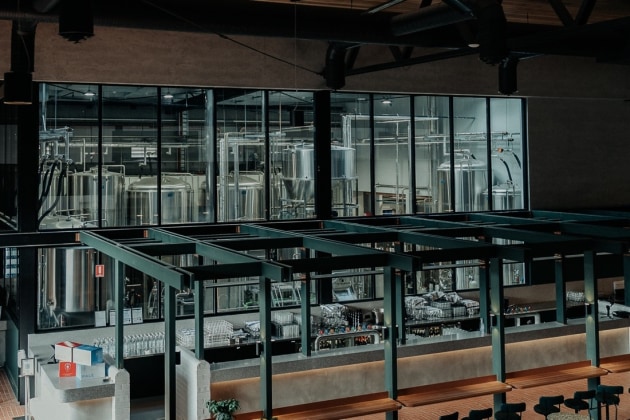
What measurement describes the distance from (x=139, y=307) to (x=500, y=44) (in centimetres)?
744

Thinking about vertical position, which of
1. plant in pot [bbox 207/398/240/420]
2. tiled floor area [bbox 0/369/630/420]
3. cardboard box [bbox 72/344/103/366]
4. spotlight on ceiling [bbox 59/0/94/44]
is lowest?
tiled floor area [bbox 0/369/630/420]

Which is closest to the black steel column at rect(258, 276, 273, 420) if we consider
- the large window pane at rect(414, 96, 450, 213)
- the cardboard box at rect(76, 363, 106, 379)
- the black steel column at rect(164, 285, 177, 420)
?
the black steel column at rect(164, 285, 177, 420)

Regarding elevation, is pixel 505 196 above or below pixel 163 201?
above

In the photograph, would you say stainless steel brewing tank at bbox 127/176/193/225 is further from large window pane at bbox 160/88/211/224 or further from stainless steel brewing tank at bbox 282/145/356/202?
stainless steel brewing tank at bbox 282/145/356/202

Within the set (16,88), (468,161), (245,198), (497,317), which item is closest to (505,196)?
(468,161)

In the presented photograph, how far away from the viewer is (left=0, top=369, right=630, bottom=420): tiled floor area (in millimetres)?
11133

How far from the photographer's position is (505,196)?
16.0 metres

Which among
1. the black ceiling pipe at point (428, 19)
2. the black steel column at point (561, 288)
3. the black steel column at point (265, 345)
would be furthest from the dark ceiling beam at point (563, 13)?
the black steel column at point (265, 345)

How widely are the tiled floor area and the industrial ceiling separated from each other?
4851 mm

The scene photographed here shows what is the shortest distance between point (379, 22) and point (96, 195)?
5.35m

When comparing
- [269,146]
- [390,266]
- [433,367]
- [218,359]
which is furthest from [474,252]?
[269,146]

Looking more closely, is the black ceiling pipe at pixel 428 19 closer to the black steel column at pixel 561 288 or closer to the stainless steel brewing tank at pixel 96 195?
the black steel column at pixel 561 288

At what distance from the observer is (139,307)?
507 inches

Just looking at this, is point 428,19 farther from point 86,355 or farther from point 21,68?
point 86,355
